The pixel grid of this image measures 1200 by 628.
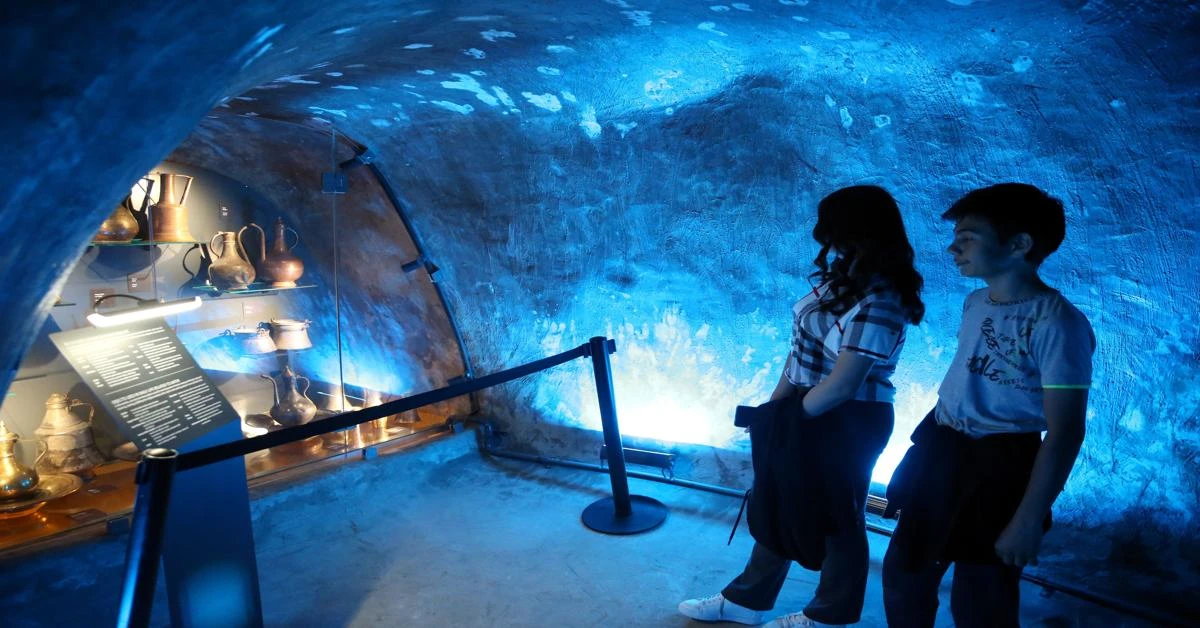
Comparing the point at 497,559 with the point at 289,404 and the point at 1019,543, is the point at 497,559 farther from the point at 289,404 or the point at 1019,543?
the point at 1019,543

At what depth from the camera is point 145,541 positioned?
193 cm

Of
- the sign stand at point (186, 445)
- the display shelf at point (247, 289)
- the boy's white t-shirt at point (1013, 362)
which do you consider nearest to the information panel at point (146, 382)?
the sign stand at point (186, 445)

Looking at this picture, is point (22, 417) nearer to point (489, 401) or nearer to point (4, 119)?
point (489, 401)

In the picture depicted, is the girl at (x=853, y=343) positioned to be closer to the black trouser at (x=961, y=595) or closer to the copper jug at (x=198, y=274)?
the black trouser at (x=961, y=595)

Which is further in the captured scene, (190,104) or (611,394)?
(611,394)

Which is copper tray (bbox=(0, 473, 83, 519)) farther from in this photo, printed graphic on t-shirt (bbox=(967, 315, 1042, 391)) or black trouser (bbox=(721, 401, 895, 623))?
printed graphic on t-shirt (bbox=(967, 315, 1042, 391))

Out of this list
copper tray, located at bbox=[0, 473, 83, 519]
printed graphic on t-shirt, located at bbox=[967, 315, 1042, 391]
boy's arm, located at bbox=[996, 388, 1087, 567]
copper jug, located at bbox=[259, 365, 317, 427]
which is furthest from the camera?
copper jug, located at bbox=[259, 365, 317, 427]

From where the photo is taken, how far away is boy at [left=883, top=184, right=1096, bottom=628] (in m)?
1.76

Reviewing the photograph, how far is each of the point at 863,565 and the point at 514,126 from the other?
2.91 m

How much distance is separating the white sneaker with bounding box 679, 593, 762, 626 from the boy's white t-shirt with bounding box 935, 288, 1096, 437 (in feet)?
3.73

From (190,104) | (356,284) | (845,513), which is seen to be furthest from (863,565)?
(356,284)

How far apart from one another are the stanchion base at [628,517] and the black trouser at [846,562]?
1.10 m

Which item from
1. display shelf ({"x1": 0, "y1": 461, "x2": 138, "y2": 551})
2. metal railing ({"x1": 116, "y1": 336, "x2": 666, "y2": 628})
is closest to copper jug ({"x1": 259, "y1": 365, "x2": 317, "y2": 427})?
display shelf ({"x1": 0, "y1": 461, "x2": 138, "y2": 551})

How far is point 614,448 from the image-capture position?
3814mm
